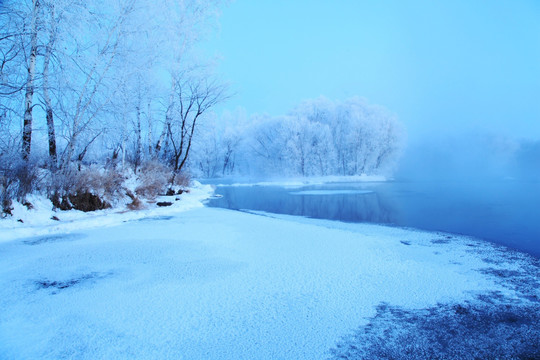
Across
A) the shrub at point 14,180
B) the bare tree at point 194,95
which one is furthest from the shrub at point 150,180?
the shrub at point 14,180

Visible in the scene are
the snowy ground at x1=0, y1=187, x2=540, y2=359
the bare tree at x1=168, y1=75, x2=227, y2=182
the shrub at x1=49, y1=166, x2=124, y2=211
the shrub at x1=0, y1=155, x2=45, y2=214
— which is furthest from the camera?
the bare tree at x1=168, y1=75, x2=227, y2=182

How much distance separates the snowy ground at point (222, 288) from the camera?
7.52 ft

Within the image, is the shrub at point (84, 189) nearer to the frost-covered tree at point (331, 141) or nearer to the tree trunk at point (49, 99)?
the tree trunk at point (49, 99)

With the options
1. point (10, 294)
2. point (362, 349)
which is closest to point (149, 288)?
point (10, 294)

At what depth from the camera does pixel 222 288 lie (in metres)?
3.29

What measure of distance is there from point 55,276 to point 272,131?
38.8 m

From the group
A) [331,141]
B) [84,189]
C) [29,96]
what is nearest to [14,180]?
[84,189]

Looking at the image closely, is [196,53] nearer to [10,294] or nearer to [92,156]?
[92,156]

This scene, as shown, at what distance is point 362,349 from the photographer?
2258 mm

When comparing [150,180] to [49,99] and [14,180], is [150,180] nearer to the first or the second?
[49,99]

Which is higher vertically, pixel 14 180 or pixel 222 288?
pixel 14 180

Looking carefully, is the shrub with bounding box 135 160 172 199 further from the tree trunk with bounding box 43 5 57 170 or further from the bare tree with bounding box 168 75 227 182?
the tree trunk with bounding box 43 5 57 170

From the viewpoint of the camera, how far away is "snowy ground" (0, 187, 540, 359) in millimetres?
2293

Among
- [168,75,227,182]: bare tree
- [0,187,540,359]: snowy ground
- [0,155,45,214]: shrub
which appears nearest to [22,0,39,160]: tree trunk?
[0,155,45,214]: shrub
